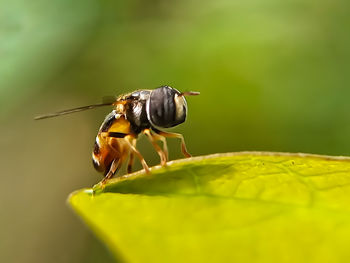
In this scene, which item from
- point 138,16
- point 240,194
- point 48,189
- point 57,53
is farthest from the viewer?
point 48,189

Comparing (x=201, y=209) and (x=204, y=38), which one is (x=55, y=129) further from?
(x=201, y=209)

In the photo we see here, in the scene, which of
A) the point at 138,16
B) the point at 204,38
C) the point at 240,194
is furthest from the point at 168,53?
the point at 240,194

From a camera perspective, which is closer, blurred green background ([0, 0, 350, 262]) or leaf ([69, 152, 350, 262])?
leaf ([69, 152, 350, 262])

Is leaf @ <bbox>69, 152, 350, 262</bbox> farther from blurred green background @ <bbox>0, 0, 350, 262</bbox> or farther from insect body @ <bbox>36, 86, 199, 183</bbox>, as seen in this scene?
blurred green background @ <bbox>0, 0, 350, 262</bbox>

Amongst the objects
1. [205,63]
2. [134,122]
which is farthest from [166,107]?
[205,63]

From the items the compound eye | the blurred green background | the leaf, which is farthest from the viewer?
the blurred green background

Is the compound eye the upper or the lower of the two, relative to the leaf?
upper

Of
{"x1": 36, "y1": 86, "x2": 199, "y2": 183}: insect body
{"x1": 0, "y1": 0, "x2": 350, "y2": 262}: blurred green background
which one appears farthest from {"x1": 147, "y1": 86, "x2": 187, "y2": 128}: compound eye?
{"x1": 0, "y1": 0, "x2": 350, "y2": 262}: blurred green background
